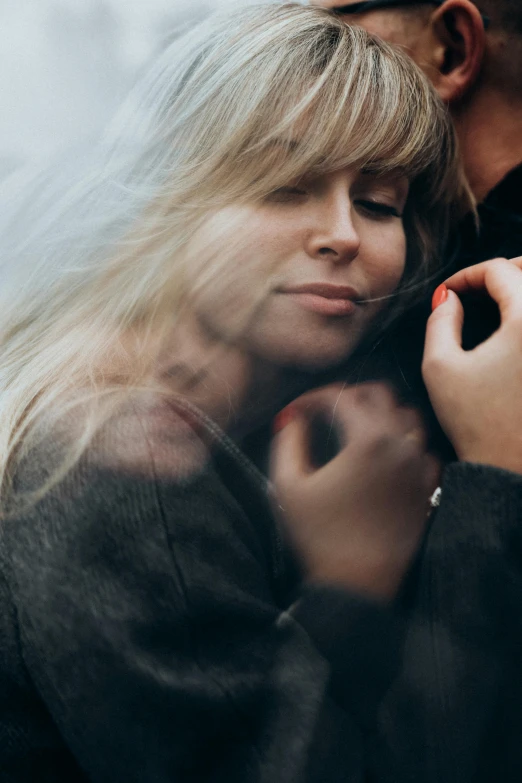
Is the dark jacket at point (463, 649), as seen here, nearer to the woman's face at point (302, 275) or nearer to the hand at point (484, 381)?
the hand at point (484, 381)

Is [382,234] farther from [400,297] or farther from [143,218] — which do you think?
[143,218]

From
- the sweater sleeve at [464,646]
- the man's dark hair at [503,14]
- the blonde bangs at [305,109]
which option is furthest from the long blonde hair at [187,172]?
the sweater sleeve at [464,646]

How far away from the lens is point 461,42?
711 mm

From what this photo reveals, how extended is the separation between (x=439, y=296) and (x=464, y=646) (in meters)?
0.30

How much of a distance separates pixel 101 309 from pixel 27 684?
312 millimetres

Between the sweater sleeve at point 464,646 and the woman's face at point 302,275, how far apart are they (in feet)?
0.51

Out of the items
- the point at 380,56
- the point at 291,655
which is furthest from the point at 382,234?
the point at 291,655

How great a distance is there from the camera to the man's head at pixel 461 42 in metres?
0.71

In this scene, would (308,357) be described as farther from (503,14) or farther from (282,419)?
(503,14)

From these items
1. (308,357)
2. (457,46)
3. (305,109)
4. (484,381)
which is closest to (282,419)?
(308,357)

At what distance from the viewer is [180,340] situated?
61 centimetres

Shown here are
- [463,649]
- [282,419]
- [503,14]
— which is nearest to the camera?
[463,649]

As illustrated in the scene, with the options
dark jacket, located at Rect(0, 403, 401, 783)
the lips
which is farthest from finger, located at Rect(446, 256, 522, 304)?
dark jacket, located at Rect(0, 403, 401, 783)

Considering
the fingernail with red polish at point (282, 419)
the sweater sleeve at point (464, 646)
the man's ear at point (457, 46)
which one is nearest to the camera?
the sweater sleeve at point (464, 646)
